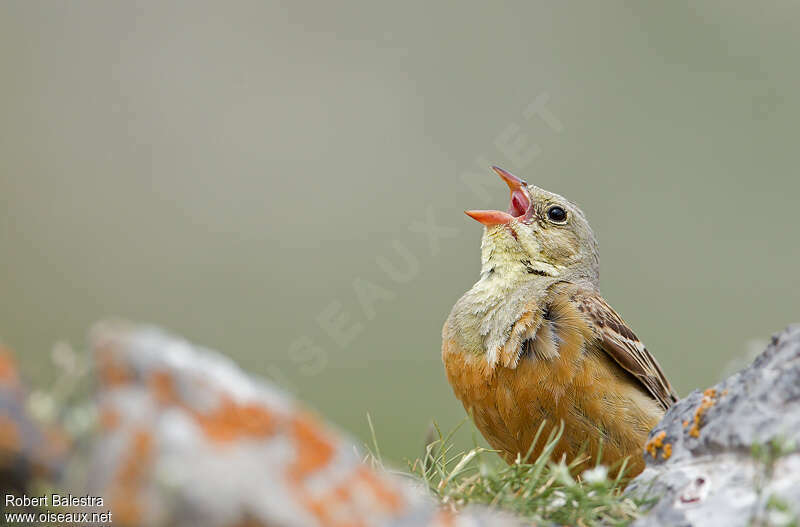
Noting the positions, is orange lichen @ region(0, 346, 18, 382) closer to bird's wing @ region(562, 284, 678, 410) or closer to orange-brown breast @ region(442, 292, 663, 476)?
orange-brown breast @ region(442, 292, 663, 476)

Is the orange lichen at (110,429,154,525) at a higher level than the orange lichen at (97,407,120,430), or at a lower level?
lower

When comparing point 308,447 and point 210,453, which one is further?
point 308,447

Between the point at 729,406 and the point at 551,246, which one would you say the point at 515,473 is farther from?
the point at 551,246

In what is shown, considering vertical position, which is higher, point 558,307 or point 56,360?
point 558,307

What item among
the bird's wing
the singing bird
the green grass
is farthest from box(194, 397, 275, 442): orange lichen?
the bird's wing

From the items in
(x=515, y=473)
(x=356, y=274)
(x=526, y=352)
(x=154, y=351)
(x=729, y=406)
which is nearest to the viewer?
(x=154, y=351)

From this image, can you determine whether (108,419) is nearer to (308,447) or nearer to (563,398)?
(308,447)

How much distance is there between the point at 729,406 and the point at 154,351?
2.24 metres

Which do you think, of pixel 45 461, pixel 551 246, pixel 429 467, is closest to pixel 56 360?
pixel 45 461

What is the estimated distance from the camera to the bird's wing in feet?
18.8

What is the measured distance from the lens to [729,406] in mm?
3457

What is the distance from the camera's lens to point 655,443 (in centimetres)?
375

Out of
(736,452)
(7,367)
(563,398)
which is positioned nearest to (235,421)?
(7,367)

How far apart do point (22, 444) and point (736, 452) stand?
2465mm
